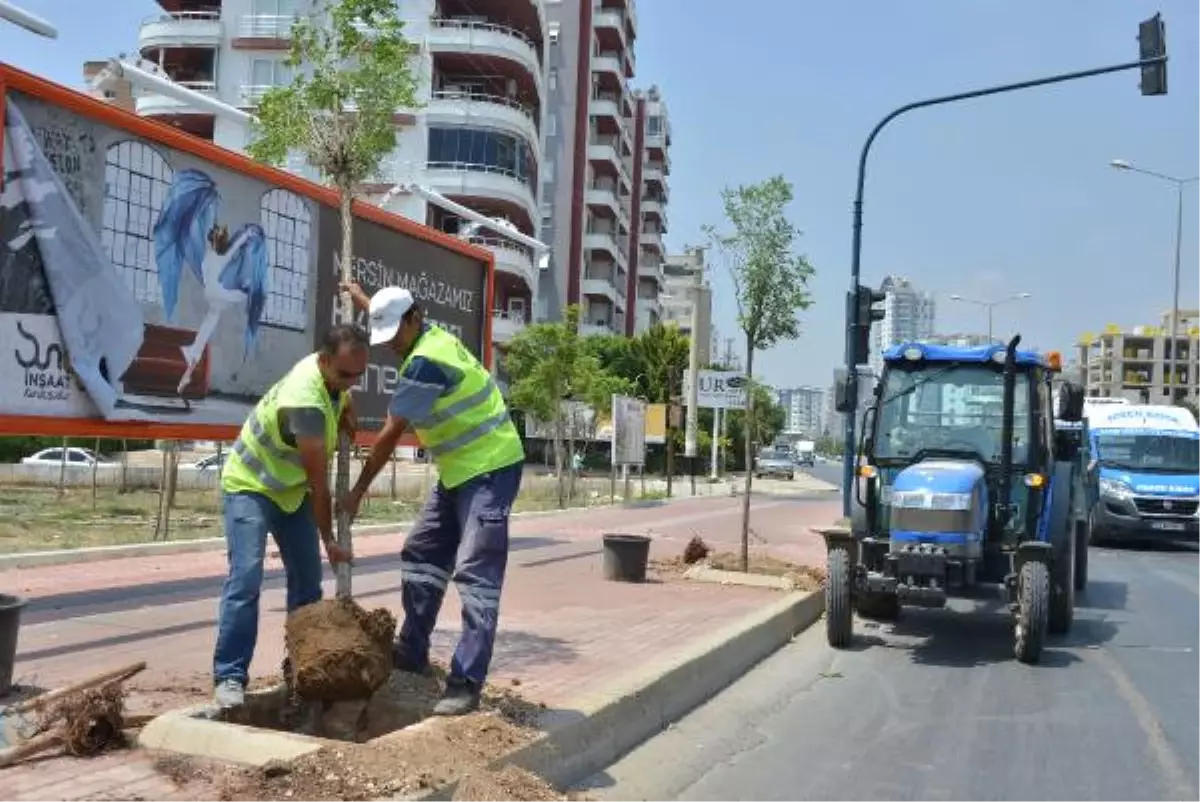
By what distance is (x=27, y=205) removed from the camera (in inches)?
340

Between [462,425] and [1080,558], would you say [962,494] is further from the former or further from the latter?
[1080,558]

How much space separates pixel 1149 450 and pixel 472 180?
1327 inches

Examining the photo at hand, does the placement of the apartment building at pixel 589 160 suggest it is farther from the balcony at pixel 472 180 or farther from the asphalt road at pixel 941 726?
the asphalt road at pixel 941 726

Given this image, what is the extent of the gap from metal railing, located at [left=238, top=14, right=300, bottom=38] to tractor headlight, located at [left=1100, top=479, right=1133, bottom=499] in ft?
135

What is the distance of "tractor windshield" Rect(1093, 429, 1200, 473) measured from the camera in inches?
888

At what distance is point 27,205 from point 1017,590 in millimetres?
8097

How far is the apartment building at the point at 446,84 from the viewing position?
50.2 metres

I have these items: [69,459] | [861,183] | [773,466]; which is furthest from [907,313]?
[773,466]

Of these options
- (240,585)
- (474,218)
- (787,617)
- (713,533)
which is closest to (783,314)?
(787,617)

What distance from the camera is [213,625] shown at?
8.62m

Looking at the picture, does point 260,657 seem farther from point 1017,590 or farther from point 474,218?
point 474,218

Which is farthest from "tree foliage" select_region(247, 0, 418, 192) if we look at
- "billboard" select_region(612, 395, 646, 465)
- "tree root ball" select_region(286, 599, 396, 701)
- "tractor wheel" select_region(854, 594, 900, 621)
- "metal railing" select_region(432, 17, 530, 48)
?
"metal railing" select_region(432, 17, 530, 48)

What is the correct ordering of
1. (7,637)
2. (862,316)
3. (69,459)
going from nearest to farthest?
(7,637) < (862,316) < (69,459)

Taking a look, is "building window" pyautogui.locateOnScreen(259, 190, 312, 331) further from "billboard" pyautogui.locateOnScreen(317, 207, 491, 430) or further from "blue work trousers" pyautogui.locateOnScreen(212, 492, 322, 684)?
"blue work trousers" pyautogui.locateOnScreen(212, 492, 322, 684)
